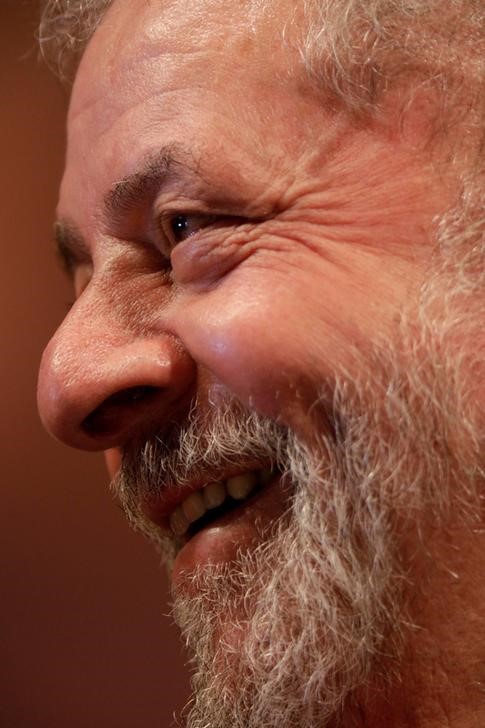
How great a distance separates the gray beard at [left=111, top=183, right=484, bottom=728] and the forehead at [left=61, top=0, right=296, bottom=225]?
0.82 feet

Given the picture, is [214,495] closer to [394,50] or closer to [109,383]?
[109,383]

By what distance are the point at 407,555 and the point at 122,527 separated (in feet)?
2.96

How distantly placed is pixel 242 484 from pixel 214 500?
4 cm

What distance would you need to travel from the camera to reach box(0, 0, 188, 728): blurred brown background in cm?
148

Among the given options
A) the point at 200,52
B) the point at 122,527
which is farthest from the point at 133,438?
the point at 122,527

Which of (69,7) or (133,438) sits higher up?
(69,7)

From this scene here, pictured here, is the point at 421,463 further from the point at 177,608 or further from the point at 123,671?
the point at 123,671

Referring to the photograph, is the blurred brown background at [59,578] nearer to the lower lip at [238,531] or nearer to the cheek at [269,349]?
the lower lip at [238,531]

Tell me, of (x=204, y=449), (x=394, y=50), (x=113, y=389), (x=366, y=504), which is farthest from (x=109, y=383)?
(x=394, y=50)

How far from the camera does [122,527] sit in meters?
1.51

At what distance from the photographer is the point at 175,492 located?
2.67 ft

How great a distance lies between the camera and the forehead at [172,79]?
0.78 metres

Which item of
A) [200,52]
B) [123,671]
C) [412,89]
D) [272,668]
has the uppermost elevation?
[200,52]

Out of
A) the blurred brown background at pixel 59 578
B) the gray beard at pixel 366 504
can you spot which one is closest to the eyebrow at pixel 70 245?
the gray beard at pixel 366 504
